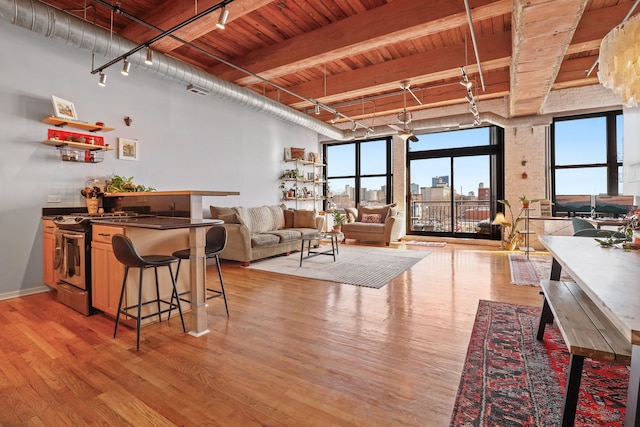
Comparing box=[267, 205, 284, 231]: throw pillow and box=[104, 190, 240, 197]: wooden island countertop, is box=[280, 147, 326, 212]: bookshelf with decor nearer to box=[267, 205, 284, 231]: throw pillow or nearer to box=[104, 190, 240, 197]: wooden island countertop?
box=[267, 205, 284, 231]: throw pillow

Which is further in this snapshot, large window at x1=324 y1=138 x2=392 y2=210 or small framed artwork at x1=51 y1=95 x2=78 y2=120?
large window at x1=324 y1=138 x2=392 y2=210

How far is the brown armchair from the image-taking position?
7922 millimetres

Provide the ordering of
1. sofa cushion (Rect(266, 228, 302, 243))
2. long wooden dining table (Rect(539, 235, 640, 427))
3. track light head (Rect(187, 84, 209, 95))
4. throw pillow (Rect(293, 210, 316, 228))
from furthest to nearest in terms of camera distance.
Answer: throw pillow (Rect(293, 210, 316, 228)) → sofa cushion (Rect(266, 228, 302, 243)) → track light head (Rect(187, 84, 209, 95)) → long wooden dining table (Rect(539, 235, 640, 427))

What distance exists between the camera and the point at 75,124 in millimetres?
4039

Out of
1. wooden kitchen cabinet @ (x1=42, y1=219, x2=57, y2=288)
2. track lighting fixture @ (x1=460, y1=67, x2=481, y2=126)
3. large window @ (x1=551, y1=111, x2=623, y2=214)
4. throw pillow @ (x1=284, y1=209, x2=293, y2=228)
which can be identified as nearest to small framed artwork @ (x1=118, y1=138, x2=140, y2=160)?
wooden kitchen cabinet @ (x1=42, y1=219, x2=57, y2=288)

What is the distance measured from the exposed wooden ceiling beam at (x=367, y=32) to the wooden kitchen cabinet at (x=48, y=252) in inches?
140

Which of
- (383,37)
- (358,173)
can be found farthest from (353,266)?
(358,173)

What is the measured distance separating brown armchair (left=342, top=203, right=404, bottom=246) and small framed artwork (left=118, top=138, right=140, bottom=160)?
16.9 ft

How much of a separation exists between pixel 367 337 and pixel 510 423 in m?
1.18

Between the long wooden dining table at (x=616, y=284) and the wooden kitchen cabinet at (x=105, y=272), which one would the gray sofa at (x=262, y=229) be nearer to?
the wooden kitchen cabinet at (x=105, y=272)

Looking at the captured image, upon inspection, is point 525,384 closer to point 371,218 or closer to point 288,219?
point 288,219

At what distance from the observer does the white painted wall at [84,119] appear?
147 inches

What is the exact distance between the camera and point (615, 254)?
79.5 inches

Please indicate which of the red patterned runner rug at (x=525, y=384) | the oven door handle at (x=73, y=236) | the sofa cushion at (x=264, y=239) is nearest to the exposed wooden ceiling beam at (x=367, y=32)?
the sofa cushion at (x=264, y=239)
